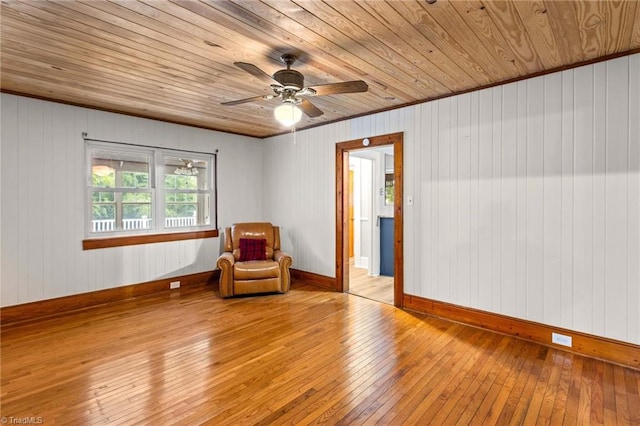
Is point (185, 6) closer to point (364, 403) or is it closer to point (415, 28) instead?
point (415, 28)

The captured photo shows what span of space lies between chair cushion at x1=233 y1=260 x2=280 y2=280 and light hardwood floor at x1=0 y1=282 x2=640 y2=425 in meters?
0.76

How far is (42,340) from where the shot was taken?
3.18m

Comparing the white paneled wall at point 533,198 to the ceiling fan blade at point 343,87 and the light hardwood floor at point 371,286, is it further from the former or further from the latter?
the ceiling fan blade at point 343,87

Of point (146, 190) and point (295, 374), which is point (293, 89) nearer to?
point (295, 374)

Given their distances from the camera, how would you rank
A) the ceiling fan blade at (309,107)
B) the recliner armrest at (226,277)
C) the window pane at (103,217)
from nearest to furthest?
the ceiling fan blade at (309,107), the window pane at (103,217), the recliner armrest at (226,277)

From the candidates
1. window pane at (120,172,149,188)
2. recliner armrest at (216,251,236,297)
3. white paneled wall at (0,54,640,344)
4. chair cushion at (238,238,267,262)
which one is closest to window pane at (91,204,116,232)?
white paneled wall at (0,54,640,344)

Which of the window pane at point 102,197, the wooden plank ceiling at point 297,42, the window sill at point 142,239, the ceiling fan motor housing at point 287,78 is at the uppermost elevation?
the wooden plank ceiling at point 297,42

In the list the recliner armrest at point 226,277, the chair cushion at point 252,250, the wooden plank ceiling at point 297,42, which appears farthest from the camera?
the chair cushion at point 252,250

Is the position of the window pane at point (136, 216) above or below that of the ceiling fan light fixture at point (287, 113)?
below

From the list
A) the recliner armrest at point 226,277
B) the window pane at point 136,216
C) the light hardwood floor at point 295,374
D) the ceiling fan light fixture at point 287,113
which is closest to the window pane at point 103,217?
the window pane at point 136,216

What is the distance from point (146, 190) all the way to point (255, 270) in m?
2.00

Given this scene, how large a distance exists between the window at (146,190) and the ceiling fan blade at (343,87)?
3.34 m

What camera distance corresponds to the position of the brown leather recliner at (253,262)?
4500 millimetres

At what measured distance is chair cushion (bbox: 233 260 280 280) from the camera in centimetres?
450
